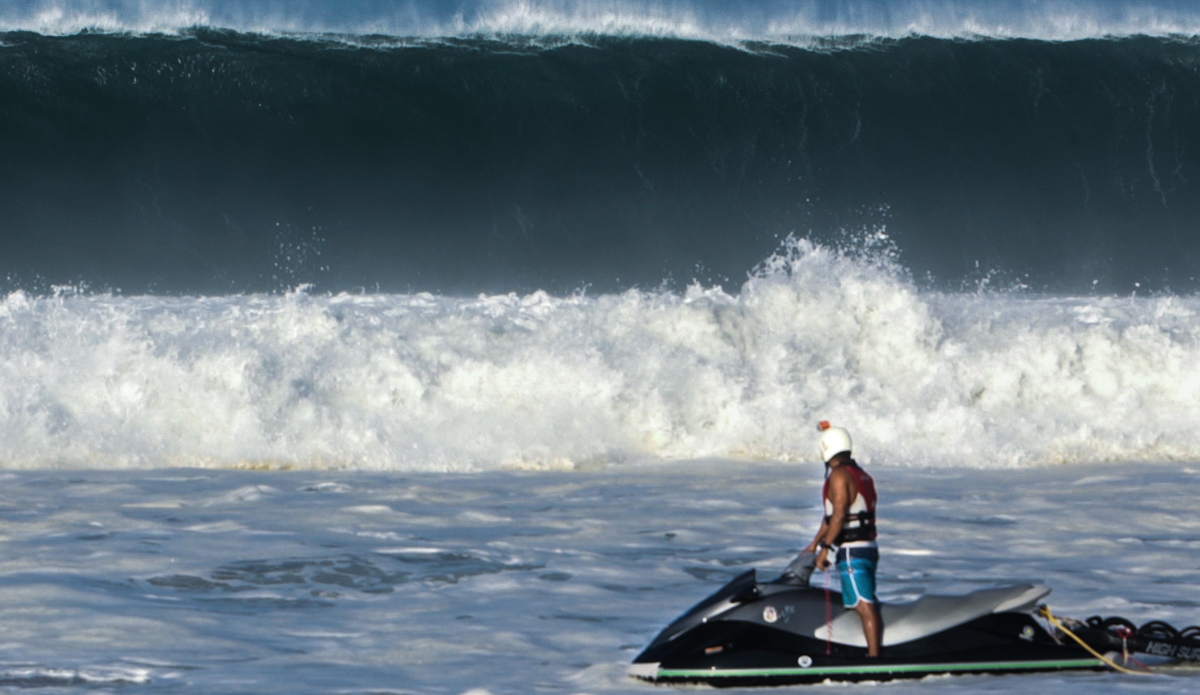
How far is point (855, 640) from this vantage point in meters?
5.07

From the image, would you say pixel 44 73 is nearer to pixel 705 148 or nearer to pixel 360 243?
pixel 360 243

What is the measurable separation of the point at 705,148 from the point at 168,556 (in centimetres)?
1402

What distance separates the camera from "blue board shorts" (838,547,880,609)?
497 centimetres

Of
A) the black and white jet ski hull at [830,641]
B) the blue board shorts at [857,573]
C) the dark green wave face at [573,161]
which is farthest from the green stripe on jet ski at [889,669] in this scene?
the dark green wave face at [573,161]

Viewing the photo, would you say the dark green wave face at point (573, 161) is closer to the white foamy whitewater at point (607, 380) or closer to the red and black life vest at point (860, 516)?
the white foamy whitewater at point (607, 380)

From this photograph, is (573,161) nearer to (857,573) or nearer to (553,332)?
(553,332)

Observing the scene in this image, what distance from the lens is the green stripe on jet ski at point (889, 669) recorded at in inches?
197

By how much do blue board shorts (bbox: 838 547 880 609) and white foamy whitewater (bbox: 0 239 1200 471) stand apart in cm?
558

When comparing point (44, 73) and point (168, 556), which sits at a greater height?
point (44, 73)

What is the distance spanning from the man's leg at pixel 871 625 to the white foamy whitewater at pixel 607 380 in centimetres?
556

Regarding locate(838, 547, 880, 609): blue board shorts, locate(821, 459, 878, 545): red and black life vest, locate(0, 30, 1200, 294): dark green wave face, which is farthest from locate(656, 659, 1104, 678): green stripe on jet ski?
locate(0, 30, 1200, 294): dark green wave face

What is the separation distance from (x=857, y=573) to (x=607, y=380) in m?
6.74

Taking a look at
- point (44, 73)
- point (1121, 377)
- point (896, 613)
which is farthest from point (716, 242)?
point (896, 613)

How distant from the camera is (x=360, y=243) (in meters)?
19.3
